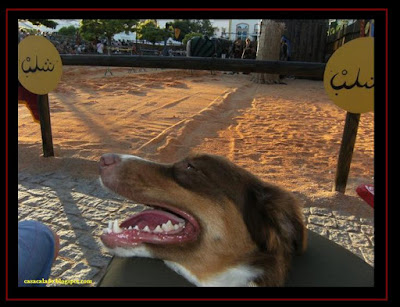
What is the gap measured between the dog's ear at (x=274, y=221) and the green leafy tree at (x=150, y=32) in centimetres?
3821

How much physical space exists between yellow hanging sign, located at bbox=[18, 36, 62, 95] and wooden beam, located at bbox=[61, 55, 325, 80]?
A: 159cm

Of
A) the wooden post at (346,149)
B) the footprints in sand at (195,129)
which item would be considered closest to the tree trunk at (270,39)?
the footprints in sand at (195,129)

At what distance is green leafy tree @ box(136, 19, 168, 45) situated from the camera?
37.4 metres

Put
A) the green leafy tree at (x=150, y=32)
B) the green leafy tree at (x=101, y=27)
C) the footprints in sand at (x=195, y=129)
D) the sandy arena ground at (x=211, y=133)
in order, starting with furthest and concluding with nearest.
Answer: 1. the green leafy tree at (x=150, y=32)
2. the green leafy tree at (x=101, y=27)
3. the footprints in sand at (x=195, y=129)
4. the sandy arena ground at (x=211, y=133)

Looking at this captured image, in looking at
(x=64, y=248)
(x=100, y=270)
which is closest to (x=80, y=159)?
(x=64, y=248)

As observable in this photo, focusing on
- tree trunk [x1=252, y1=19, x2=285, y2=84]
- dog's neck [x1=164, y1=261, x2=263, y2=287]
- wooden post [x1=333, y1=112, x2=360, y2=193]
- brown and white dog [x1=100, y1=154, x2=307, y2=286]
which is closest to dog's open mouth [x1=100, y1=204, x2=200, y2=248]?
brown and white dog [x1=100, y1=154, x2=307, y2=286]

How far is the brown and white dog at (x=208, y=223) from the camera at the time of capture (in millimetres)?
2035

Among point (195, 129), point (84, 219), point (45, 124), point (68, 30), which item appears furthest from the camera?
point (68, 30)

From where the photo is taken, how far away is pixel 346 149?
4758 mm

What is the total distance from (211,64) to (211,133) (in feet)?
8.30

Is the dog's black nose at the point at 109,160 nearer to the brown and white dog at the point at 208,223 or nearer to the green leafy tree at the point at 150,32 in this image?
the brown and white dog at the point at 208,223

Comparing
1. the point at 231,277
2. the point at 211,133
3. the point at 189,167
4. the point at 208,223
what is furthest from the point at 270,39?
the point at 231,277

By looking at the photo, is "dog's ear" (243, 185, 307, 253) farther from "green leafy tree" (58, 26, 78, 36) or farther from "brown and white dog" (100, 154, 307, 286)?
"green leafy tree" (58, 26, 78, 36)

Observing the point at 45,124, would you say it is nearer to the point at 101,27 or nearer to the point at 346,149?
the point at 346,149
